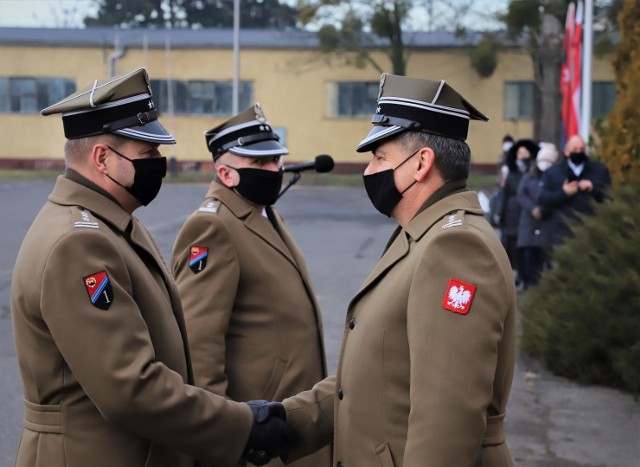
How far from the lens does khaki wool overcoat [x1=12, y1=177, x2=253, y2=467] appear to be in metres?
2.98

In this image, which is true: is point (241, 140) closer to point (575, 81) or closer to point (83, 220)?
point (83, 220)

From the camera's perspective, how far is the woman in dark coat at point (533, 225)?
11.7 m

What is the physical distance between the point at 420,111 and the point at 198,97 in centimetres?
4100

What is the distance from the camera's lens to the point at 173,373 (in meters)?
3.17

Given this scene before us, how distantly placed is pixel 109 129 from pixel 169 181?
3341 cm

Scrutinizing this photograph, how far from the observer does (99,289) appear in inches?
118

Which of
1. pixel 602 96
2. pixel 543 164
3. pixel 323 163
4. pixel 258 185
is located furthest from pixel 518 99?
pixel 258 185

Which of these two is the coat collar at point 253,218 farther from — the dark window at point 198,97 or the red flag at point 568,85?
the dark window at point 198,97

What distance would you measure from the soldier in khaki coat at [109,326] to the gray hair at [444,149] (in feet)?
2.73

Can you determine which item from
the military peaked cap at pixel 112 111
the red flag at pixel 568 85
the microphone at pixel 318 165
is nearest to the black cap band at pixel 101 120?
the military peaked cap at pixel 112 111

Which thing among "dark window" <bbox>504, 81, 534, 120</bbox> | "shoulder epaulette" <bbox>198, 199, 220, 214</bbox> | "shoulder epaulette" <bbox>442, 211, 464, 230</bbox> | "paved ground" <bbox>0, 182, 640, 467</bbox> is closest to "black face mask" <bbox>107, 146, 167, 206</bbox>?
"shoulder epaulette" <bbox>442, 211, 464, 230</bbox>

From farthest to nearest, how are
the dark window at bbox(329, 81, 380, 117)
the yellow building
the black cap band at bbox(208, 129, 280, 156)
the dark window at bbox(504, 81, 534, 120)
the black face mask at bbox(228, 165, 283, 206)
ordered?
1. the dark window at bbox(329, 81, 380, 117)
2. the dark window at bbox(504, 81, 534, 120)
3. the yellow building
4. the black cap band at bbox(208, 129, 280, 156)
5. the black face mask at bbox(228, 165, 283, 206)

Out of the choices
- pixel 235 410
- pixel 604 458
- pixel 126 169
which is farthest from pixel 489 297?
pixel 604 458

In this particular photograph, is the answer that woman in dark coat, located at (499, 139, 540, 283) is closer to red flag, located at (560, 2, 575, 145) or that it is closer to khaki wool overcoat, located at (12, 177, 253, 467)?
red flag, located at (560, 2, 575, 145)
